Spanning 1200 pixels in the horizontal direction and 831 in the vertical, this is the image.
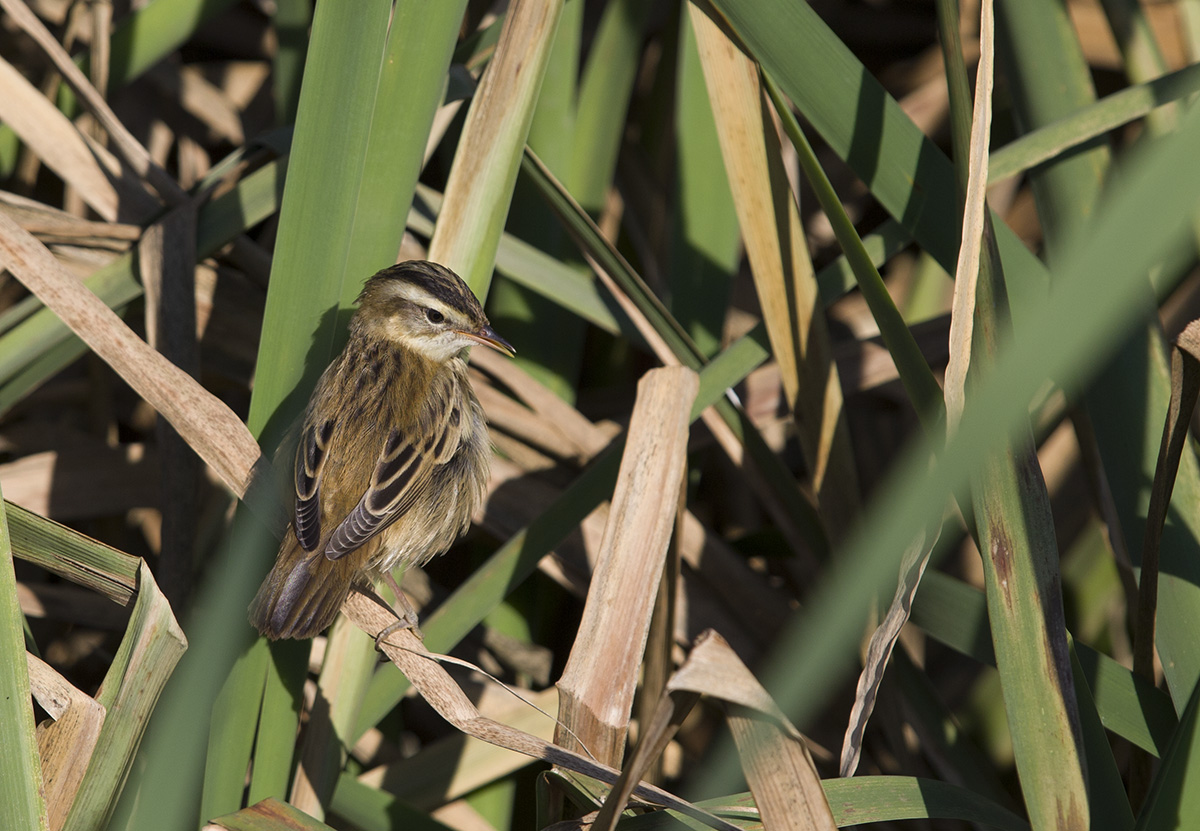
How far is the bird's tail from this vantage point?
2.12 meters

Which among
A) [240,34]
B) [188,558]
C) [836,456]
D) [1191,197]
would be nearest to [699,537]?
[836,456]

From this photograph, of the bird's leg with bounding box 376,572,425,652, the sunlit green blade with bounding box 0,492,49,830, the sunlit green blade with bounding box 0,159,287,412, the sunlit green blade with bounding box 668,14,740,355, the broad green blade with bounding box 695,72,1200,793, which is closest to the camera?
the broad green blade with bounding box 695,72,1200,793

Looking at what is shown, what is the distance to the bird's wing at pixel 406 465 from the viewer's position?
2.39m

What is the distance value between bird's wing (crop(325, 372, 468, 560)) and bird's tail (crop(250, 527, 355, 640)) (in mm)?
51

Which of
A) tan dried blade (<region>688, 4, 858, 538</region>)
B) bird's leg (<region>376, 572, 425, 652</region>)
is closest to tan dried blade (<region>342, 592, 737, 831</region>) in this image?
bird's leg (<region>376, 572, 425, 652</region>)

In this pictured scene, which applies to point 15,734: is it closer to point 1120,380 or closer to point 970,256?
point 970,256

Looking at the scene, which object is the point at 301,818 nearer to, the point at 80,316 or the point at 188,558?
the point at 188,558

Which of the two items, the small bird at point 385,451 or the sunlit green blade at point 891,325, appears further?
the small bird at point 385,451

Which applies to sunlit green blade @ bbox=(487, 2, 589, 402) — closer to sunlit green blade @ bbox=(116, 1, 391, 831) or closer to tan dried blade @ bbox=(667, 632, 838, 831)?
sunlit green blade @ bbox=(116, 1, 391, 831)

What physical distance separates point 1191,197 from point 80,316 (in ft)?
7.28

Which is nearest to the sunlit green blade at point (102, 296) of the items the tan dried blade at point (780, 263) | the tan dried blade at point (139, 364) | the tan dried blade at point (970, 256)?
the tan dried blade at point (139, 364)

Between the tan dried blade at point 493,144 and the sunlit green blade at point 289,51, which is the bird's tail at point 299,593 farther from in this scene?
the sunlit green blade at point 289,51

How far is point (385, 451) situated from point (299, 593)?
53 cm

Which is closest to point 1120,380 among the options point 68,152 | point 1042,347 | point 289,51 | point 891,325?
point 891,325
